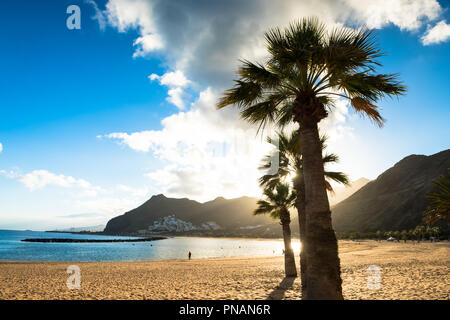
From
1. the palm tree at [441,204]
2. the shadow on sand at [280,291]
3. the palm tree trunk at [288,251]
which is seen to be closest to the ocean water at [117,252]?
the palm tree trunk at [288,251]

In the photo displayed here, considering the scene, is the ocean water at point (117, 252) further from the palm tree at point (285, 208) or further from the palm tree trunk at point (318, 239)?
the palm tree trunk at point (318, 239)

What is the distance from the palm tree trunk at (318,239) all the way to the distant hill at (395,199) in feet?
378

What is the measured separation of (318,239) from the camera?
230 inches

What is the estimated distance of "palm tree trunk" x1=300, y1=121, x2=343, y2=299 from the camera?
224 inches

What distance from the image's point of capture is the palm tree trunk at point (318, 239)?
5684mm

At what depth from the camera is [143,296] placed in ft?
37.5

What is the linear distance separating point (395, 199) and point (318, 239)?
134m

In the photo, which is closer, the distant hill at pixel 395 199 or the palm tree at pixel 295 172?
the palm tree at pixel 295 172

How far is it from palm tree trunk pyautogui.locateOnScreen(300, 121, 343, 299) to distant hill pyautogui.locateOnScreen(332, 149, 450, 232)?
115 meters

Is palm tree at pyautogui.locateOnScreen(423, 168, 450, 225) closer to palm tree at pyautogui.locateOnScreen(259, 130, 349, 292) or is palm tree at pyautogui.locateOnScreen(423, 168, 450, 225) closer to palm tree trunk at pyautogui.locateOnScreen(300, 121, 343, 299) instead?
palm tree at pyautogui.locateOnScreen(259, 130, 349, 292)

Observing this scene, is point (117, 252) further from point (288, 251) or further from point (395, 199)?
point (395, 199)

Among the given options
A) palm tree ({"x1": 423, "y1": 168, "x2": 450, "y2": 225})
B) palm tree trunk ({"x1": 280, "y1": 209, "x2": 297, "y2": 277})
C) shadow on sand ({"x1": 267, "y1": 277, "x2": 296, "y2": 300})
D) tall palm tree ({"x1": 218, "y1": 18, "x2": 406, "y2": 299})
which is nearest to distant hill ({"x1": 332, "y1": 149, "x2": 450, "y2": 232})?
palm tree trunk ({"x1": 280, "y1": 209, "x2": 297, "y2": 277})
